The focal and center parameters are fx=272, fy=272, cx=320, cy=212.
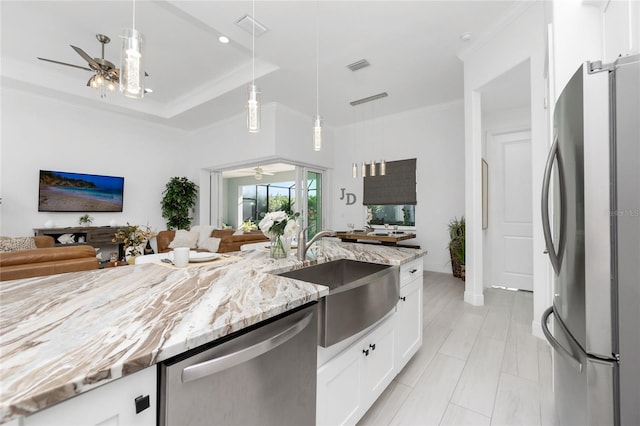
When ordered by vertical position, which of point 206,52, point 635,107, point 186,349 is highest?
point 206,52

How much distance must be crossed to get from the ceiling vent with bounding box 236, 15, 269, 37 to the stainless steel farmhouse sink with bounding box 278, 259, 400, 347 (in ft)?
8.78

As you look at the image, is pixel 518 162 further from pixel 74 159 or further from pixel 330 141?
pixel 74 159

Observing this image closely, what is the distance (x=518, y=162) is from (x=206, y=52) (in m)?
4.83

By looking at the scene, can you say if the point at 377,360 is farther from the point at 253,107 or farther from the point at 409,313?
the point at 253,107

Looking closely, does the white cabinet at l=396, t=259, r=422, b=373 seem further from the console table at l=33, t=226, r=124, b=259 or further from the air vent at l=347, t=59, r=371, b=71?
the console table at l=33, t=226, r=124, b=259

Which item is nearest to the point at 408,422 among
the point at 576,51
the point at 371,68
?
the point at 576,51

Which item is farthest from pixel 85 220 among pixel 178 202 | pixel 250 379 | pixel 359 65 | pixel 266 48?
pixel 250 379

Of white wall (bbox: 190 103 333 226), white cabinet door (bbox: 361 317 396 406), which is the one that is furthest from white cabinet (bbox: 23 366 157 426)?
white wall (bbox: 190 103 333 226)

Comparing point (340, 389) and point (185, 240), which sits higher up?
point (185, 240)

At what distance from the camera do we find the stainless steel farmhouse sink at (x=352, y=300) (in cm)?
119

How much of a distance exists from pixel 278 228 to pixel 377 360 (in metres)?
0.98

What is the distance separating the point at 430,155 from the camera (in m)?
5.30

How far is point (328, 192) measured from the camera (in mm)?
6691

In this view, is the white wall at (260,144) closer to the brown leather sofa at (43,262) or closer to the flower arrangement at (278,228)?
the brown leather sofa at (43,262)
